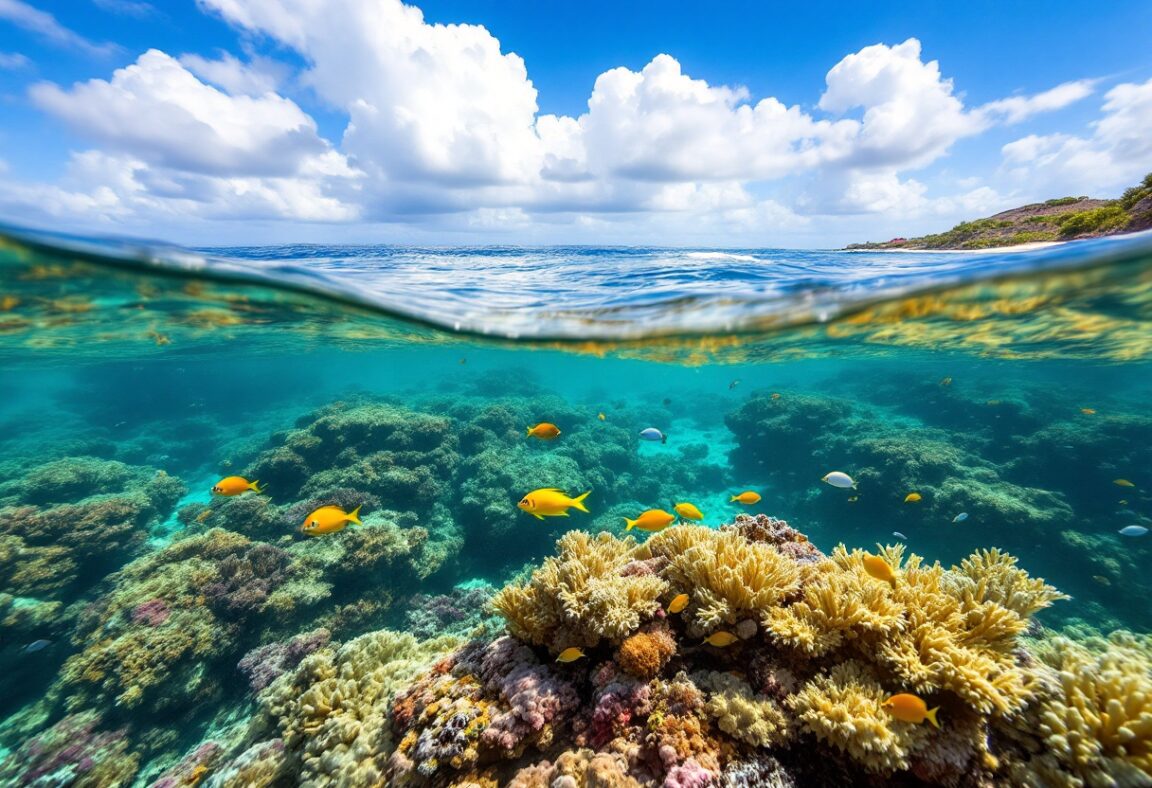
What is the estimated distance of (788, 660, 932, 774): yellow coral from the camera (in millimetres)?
2975

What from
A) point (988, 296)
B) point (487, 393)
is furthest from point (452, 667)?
point (487, 393)

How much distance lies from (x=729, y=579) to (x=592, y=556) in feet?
4.80

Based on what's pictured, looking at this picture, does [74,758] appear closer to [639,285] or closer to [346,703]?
[346,703]

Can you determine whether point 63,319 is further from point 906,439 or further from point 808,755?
point 906,439

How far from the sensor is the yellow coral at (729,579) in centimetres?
395

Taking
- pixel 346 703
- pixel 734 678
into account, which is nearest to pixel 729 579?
pixel 734 678

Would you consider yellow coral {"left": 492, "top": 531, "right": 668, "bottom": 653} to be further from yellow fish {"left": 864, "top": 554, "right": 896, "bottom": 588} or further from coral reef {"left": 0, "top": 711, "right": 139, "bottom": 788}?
coral reef {"left": 0, "top": 711, "right": 139, "bottom": 788}

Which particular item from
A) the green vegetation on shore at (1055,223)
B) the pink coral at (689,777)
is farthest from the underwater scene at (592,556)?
the green vegetation on shore at (1055,223)

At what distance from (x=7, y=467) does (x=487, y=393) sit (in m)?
23.5

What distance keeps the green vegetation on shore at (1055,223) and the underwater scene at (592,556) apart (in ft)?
4.36

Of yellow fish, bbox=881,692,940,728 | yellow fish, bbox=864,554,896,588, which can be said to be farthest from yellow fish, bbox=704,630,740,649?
yellow fish, bbox=864,554,896,588

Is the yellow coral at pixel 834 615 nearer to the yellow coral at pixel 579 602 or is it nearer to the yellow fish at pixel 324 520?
the yellow coral at pixel 579 602

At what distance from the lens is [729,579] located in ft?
13.0

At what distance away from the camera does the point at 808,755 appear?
3273mm
